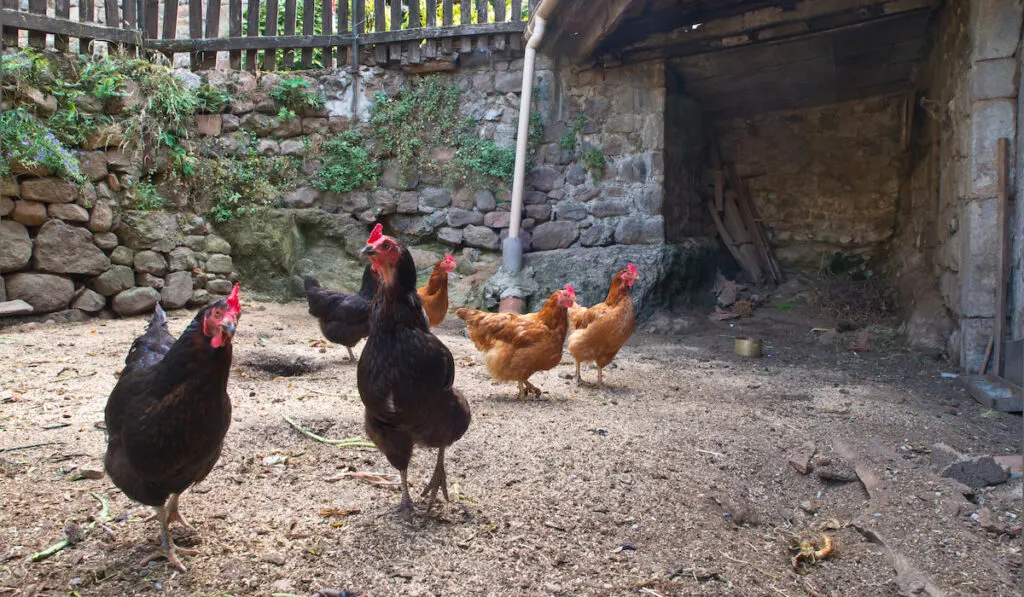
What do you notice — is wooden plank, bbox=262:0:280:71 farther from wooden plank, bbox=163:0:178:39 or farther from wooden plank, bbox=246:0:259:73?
wooden plank, bbox=163:0:178:39

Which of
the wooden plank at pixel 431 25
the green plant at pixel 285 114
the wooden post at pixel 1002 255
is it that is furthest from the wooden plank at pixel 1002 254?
the green plant at pixel 285 114

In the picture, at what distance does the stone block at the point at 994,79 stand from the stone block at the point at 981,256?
756 millimetres

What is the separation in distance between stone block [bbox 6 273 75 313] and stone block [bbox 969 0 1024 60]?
306 inches

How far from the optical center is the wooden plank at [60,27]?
6133 mm

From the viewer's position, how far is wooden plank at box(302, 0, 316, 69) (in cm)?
731

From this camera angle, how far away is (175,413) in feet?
6.56

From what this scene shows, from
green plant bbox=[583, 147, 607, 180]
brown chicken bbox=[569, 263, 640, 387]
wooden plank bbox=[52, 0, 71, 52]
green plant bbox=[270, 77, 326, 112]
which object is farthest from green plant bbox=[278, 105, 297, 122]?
brown chicken bbox=[569, 263, 640, 387]

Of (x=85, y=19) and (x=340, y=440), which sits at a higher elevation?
(x=85, y=19)

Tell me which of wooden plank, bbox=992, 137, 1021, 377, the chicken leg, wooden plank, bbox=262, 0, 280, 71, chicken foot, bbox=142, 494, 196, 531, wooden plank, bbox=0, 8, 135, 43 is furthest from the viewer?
wooden plank, bbox=262, 0, 280, 71

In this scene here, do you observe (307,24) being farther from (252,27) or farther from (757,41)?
(757,41)

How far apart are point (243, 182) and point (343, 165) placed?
1.12 m

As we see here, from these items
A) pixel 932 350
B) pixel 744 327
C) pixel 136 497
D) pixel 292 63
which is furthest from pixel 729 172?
pixel 136 497

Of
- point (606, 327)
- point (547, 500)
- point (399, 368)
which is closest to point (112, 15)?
point (606, 327)

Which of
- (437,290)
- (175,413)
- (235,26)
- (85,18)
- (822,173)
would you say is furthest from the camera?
(822,173)
